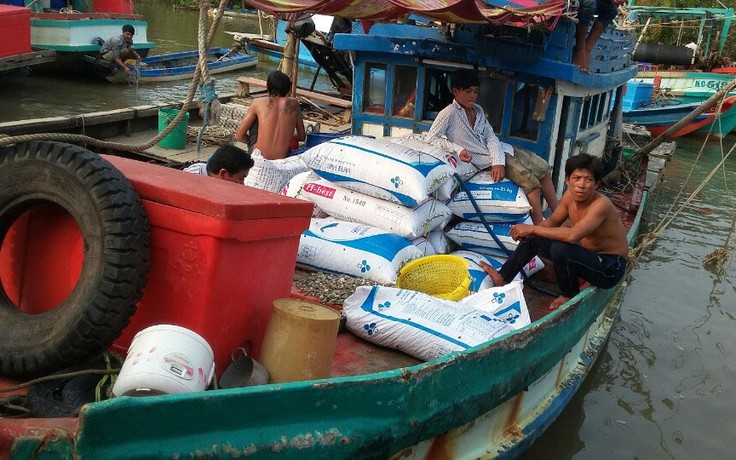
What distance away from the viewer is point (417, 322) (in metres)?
3.59

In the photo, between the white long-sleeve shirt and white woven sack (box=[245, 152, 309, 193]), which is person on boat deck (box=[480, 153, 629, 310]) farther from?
white woven sack (box=[245, 152, 309, 193])

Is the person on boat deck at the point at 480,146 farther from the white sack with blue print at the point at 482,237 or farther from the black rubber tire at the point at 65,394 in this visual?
the black rubber tire at the point at 65,394

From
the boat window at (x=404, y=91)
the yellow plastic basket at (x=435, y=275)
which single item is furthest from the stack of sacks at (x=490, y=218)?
the boat window at (x=404, y=91)

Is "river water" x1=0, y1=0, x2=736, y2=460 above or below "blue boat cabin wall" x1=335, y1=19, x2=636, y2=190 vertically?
below

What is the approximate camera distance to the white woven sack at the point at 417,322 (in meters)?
3.55

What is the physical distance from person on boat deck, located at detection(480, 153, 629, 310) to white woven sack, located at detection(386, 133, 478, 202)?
61cm

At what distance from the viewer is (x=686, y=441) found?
207 inches

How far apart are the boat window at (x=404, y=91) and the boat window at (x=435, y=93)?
113mm

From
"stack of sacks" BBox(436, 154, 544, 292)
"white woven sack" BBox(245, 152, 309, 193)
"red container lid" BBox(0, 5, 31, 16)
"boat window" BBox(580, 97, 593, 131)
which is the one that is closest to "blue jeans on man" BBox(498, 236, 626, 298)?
"stack of sacks" BBox(436, 154, 544, 292)

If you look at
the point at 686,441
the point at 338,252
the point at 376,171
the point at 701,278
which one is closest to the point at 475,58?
the point at 376,171

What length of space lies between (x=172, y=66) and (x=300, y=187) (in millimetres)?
15522

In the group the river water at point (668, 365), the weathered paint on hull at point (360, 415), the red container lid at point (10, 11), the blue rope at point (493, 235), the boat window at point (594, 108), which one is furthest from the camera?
the red container lid at point (10, 11)

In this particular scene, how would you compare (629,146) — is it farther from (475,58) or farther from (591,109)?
(475,58)

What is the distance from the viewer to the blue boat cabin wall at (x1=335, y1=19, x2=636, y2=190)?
549 centimetres
